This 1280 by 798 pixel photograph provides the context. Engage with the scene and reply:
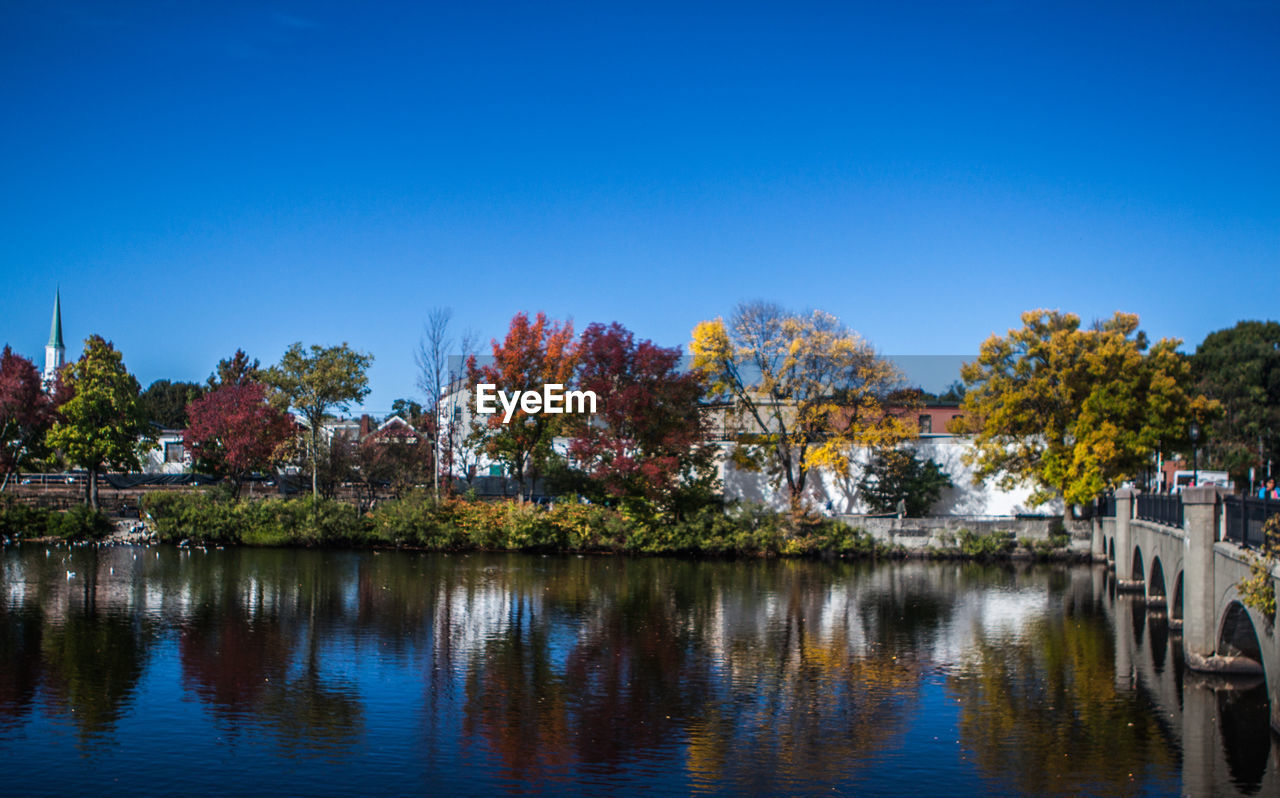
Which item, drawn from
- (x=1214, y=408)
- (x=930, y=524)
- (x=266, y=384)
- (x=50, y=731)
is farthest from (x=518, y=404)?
(x=50, y=731)

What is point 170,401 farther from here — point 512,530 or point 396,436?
point 512,530

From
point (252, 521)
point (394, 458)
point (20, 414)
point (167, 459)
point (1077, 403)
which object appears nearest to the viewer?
point (1077, 403)

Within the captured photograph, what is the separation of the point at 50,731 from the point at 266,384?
136 ft

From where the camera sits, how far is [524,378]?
162ft

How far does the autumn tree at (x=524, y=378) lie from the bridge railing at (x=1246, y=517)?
3415 centimetres

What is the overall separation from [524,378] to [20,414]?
82.2ft

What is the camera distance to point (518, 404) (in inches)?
1938

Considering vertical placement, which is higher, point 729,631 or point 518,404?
point 518,404

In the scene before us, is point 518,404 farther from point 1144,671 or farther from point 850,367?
point 1144,671

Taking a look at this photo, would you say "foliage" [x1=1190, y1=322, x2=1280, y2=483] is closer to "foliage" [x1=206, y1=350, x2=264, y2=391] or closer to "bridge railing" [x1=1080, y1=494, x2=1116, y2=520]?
"bridge railing" [x1=1080, y1=494, x2=1116, y2=520]

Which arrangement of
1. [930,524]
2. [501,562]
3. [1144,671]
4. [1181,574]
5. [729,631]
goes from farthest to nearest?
[930,524] → [501,562] → [729,631] → [1181,574] → [1144,671]

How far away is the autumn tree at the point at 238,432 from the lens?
5144cm

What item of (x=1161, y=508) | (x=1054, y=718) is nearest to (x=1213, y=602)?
A: (x=1054, y=718)

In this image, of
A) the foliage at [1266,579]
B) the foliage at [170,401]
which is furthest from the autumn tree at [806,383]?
the foliage at [170,401]
